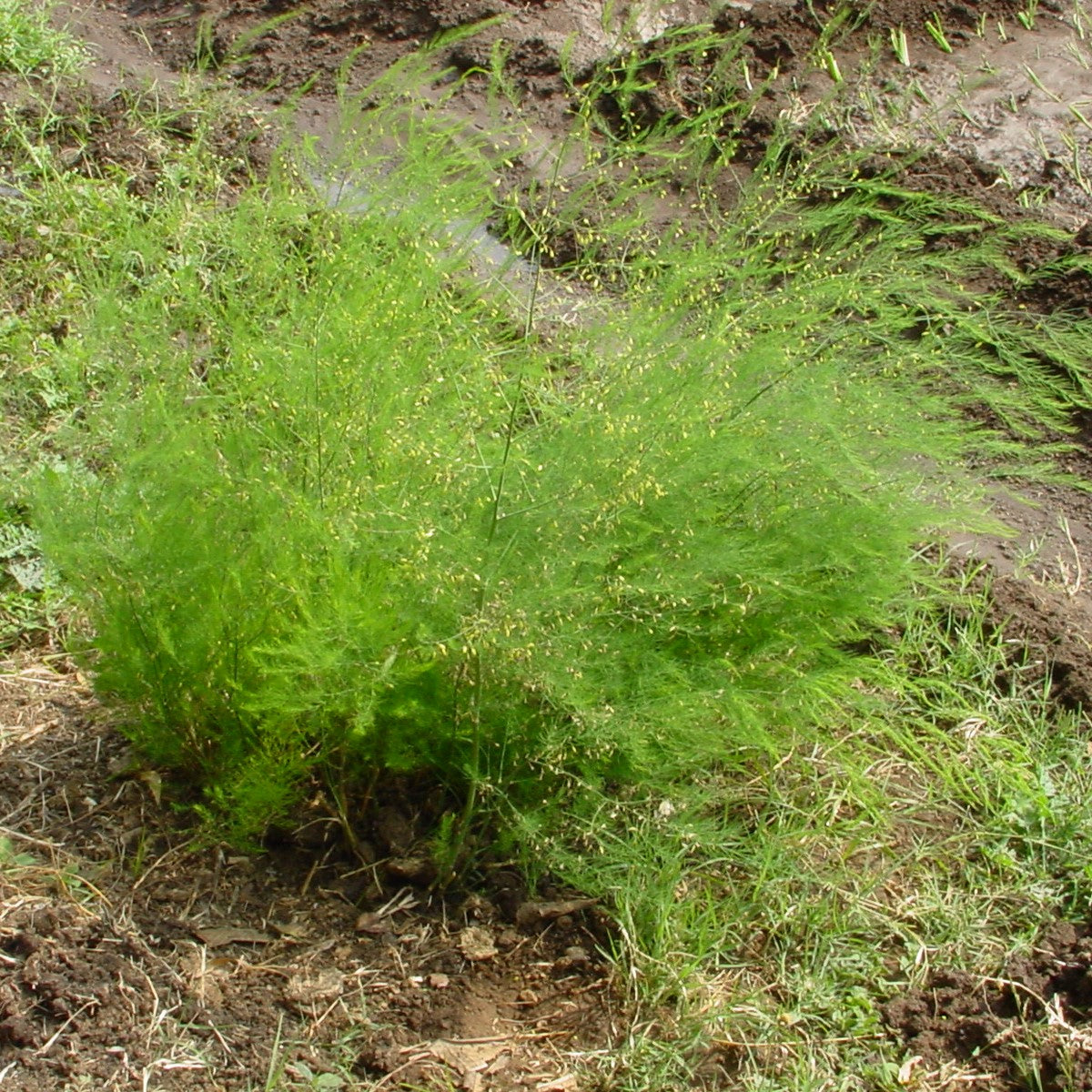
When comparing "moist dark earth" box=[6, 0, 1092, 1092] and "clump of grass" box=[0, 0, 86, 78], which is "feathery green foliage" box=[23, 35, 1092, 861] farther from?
"clump of grass" box=[0, 0, 86, 78]

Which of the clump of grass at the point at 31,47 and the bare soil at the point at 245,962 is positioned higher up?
the clump of grass at the point at 31,47

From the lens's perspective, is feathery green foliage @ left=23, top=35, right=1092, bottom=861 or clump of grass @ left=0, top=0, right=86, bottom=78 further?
clump of grass @ left=0, top=0, right=86, bottom=78

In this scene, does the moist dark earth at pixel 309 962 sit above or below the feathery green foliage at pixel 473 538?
below

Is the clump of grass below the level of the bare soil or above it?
above

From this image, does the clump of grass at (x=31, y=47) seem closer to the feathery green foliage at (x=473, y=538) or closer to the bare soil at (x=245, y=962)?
the feathery green foliage at (x=473, y=538)

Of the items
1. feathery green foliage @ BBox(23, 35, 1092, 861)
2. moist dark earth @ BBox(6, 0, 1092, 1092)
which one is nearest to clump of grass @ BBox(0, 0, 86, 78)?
feathery green foliage @ BBox(23, 35, 1092, 861)

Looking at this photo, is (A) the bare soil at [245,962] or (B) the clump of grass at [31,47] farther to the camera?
(B) the clump of grass at [31,47]

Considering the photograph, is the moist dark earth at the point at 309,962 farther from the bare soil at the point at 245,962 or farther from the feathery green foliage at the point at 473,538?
the feathery green foliage at the point at 473,538

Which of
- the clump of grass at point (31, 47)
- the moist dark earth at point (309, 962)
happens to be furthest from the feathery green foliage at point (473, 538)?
the clump of grass at point (31, 47)

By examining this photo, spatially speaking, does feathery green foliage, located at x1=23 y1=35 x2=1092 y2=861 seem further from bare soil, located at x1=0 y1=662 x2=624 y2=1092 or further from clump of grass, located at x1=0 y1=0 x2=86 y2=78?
clump of grass, located at x1=0 y1=0 x2=86 y2=78

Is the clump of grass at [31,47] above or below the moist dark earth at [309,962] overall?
above

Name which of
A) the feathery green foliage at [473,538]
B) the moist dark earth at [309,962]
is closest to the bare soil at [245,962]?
the moist dark earth at [309,962]

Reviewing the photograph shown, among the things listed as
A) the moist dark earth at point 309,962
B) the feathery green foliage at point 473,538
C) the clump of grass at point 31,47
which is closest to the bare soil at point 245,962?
the moist dark earth at point 309,962

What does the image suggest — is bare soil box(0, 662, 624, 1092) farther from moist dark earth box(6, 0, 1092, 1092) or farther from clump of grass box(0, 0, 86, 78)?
clump of grass box(0, 0, 86, 78)
